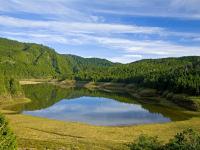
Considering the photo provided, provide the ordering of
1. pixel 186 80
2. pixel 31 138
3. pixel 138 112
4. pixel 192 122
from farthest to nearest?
pixel 186 80 → pixel 138 112 → pixel 192 122 → pixel 31 138

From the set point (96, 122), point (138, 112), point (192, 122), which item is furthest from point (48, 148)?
point (138, 112)

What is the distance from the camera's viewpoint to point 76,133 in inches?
2864

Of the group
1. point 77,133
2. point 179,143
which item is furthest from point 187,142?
point 77,133

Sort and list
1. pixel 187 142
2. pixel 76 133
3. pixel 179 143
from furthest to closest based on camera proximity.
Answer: pixel 76 133, pixel 179 143, pixel 187 142

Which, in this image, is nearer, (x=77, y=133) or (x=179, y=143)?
(x=179, y=143)

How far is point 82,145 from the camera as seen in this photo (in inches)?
2248

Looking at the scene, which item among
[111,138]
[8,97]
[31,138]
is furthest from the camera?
[8,97]

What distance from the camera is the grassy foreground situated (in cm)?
5691

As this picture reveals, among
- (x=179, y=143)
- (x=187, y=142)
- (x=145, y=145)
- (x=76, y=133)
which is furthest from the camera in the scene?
(x=76, y=133)

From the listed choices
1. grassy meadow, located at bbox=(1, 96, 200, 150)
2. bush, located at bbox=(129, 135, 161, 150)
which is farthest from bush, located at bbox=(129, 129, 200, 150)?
grassy meadow, located at bbox=(1, 96, 200, 150)

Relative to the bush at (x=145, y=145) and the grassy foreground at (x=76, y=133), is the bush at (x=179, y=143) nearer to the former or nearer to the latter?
the bush at (x=145, y=145)

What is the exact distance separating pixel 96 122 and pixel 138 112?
1089 inches

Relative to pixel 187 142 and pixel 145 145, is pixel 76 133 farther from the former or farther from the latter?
pixel 187 142

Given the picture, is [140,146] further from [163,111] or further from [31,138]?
[163,111]
